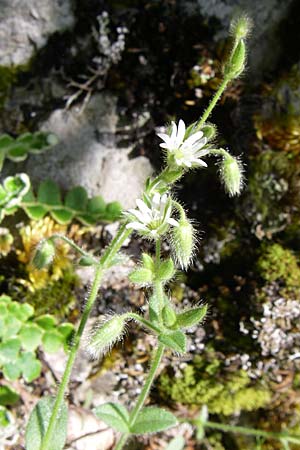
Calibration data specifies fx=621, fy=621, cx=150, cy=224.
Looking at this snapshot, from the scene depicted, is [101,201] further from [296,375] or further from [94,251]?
[296,375]

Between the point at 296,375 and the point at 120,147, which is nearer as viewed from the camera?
the point at 296,375

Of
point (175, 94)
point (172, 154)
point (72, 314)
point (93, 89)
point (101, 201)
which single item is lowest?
point (72, 314)

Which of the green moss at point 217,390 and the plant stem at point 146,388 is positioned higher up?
the plant stem at point 146,388

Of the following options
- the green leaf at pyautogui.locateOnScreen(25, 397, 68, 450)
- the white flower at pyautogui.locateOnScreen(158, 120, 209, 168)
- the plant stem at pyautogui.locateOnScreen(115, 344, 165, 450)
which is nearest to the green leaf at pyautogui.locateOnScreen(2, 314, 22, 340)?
the green leaf at pyautogui.locateOnScreen(25, 397, 68, 450)

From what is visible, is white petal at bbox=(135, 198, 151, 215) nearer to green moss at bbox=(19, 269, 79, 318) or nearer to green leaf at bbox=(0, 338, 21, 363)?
green leaf at bbox=(0, 338, 21, 363)

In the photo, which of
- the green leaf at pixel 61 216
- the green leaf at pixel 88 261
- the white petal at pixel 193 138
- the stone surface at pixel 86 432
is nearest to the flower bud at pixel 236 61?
the white petal at pixel 193 138

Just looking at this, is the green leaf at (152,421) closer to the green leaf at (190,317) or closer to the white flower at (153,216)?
the green leaf at (190,317)

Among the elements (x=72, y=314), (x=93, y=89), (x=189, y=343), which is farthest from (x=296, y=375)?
(x=93, y=89)
